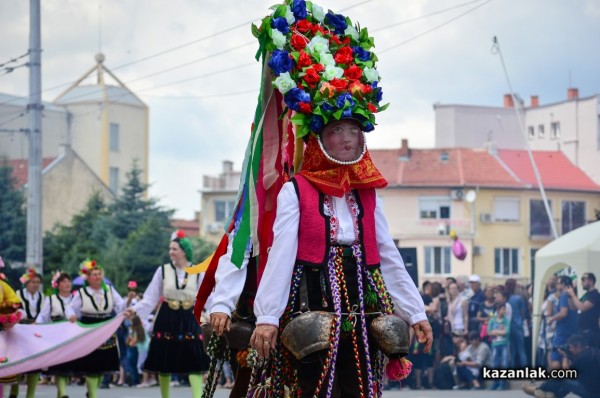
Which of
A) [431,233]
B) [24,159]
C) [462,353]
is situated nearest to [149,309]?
[462,353]

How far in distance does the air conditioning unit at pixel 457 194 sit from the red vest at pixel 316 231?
56.3 m

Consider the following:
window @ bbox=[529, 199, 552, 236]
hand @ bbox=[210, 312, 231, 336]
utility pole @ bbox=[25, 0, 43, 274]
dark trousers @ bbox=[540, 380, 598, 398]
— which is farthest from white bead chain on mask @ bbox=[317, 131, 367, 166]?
window @ bbox=[529, 199, 552, 236]

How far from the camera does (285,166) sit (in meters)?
7.65

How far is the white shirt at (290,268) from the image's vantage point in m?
6.50

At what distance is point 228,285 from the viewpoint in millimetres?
7105

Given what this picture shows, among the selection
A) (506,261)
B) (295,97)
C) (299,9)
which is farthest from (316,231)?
(506,261)

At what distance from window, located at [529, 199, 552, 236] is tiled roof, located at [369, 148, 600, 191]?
1.07 meters

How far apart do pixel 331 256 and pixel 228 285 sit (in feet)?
2.53

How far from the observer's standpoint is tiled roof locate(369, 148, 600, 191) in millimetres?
62750

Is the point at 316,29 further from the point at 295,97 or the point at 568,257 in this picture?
the point at 568,257

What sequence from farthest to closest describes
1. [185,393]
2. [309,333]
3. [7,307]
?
[185,393], [7,307], [309,333]

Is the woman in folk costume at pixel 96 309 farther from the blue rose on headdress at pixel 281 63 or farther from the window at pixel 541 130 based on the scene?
the window at pixel 541 130

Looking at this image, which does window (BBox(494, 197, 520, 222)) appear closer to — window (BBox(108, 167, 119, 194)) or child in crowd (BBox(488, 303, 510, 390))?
window (BBox(108, 167, 119, 194))

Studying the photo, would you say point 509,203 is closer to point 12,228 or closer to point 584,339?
point 12,228
